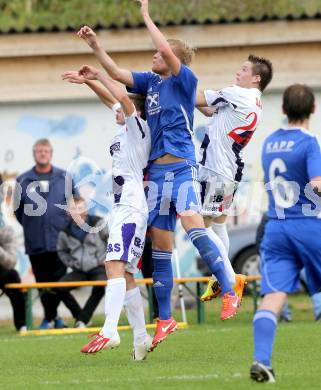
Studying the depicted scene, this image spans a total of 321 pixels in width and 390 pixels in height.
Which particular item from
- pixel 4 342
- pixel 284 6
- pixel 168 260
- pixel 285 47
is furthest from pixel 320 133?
pixel 168 260

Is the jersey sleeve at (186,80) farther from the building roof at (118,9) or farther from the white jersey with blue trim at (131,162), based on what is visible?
the building roof at (118,9)

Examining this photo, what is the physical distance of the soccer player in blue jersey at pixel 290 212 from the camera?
862cm

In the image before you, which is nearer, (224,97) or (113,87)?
(113,87)

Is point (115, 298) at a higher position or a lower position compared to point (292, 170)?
lower

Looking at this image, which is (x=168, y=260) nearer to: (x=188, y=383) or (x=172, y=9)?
(x=188, y=383)

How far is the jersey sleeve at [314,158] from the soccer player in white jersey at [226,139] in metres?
3.30

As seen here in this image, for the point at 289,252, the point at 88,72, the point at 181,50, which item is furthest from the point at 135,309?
the point at 289,252

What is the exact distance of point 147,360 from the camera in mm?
11047

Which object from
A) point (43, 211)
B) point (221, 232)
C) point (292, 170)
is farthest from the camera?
point (43, 211)

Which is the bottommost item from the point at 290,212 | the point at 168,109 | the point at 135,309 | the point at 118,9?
the point at 135,309

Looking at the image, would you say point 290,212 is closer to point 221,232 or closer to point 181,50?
point 181,50

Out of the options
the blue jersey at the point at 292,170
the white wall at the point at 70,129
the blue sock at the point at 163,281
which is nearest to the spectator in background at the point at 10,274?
Answer: the white wall at the point at 70,129

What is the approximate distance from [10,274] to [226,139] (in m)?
5.43

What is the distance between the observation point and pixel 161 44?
10523 mm
